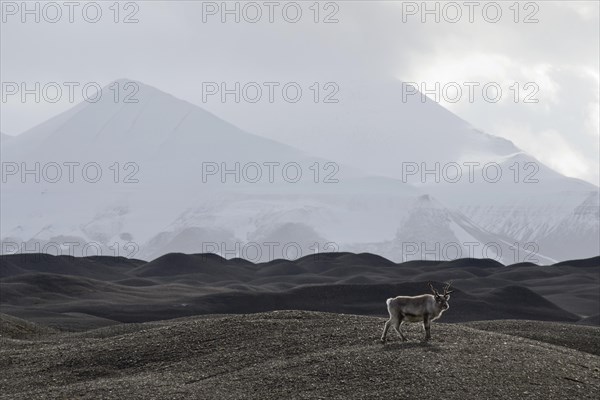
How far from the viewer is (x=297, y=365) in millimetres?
19078

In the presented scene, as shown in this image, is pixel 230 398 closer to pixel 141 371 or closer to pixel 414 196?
pixel 141 371

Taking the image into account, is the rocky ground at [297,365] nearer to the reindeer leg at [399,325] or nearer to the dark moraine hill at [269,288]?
the reindeer leg at [399,325]

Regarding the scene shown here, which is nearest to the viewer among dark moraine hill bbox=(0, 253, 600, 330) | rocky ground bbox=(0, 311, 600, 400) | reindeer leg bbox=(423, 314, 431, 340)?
rocky ground bbox=(0, 311, 600, 400)

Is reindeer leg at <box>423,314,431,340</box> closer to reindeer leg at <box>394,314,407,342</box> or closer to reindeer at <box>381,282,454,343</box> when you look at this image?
reindeer at <box>381,282,454,343</box>

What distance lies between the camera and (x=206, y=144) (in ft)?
564

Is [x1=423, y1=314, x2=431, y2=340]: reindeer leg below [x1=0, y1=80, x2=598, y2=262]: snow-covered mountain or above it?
below

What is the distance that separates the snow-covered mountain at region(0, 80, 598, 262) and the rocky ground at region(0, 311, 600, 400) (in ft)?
351

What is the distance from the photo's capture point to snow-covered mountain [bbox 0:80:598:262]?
140m

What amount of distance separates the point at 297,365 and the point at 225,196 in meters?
134

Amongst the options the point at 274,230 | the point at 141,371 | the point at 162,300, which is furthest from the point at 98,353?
the point at 274,230

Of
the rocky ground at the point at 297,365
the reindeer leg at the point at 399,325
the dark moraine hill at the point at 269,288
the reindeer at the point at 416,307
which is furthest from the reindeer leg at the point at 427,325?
the dark moraine hill at the point at 269,288

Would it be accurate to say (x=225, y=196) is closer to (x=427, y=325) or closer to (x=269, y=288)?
(x=269, y=288)

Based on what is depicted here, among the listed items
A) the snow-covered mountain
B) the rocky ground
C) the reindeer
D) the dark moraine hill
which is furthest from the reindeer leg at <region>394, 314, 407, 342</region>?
the snow-covered mountain

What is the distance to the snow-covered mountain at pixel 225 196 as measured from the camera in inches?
Answer: 5502
